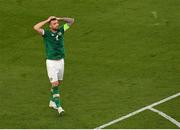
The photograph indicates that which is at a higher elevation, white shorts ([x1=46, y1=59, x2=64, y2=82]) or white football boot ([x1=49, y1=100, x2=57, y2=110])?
white shorts ([x1=46, y1=59, x2=64, y2=82])

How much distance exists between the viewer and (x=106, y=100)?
59.4ft

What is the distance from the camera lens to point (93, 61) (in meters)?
21.8

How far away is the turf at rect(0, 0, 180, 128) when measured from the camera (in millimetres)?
17281

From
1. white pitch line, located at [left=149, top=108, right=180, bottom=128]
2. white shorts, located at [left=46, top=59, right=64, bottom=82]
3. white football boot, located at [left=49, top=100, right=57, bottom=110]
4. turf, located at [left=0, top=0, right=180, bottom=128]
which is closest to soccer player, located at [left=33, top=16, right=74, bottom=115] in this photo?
white shorts, located at [left=46, top=59, right=64, bottom=82]

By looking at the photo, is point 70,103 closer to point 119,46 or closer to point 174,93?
point 174,93

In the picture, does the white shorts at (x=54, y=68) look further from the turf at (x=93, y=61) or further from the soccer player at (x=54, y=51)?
the turf at (x=93, y=61)

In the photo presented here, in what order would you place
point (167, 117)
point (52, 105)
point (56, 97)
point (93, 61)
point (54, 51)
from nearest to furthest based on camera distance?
point (167, 117), point (54, 51), point (56, 97), point (52, 105), point (93, 61)

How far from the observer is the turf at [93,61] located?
1728 cm

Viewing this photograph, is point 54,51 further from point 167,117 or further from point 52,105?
point 167,117

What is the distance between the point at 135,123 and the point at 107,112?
1.20m

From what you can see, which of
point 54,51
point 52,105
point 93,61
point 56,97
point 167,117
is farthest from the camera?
point 93,61

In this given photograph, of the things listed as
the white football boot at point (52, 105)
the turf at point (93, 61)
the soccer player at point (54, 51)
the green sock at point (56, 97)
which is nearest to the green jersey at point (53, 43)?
the soccer player at point (54, 51)

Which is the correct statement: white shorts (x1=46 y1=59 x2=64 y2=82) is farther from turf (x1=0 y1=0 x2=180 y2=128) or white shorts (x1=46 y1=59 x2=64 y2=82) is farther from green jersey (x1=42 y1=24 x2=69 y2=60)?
turf (x1=0 y1=0 x2=180 y2=128)

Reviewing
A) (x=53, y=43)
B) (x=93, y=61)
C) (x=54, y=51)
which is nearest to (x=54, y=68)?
(x=54, y=51)
